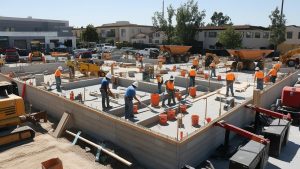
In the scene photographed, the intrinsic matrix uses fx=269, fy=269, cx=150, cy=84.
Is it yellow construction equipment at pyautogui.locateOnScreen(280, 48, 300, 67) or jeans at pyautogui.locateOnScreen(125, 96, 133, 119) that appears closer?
jeans at pyautogui.locateOnScreen(125, 96, 133, 119)

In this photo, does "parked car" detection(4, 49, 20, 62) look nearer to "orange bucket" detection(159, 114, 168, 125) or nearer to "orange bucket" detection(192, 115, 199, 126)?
A: "orange bucket" detection(159, 114, 168, 125)

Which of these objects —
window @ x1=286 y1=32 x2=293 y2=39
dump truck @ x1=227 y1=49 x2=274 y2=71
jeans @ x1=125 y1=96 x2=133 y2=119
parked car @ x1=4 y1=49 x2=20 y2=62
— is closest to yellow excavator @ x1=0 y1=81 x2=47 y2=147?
jeans @ x1=125 y1=96 x2=133 y2=119

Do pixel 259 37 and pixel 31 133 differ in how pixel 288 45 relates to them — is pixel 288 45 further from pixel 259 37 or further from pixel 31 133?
pixel 31 133

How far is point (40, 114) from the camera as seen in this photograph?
12102mm

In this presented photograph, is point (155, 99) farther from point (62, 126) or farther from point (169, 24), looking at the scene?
point (169, 24)

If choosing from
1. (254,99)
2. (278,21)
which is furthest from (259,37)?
(254,99)

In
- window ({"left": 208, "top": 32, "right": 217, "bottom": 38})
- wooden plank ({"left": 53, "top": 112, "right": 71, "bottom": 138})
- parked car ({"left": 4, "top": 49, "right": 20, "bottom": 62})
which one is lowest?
wooden plank ({"left": 53, "top": 112, "right": 71, "bottom": 138})

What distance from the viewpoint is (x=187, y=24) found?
5100cm

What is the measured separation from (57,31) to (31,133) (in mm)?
49604

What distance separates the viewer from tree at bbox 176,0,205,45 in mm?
50844

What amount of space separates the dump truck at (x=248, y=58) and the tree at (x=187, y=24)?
82.3 ft

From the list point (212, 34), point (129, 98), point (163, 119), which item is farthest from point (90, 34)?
point (163, 119)

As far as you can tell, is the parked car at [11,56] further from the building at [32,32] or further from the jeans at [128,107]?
the jeans at [128,107]

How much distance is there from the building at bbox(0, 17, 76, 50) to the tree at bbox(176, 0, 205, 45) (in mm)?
22273
